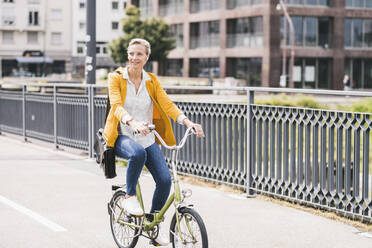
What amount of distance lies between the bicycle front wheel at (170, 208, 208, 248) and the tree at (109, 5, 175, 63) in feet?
161

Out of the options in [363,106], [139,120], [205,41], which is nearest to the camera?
[139,120]

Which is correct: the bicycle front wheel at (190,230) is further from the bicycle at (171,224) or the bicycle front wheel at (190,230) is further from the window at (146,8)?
the window at (146,8)

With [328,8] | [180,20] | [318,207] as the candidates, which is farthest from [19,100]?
[180,20]

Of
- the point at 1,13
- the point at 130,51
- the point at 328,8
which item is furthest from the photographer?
the point at 1,13

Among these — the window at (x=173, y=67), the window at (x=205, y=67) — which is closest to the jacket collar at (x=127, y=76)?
the window at (x=205, y=67)

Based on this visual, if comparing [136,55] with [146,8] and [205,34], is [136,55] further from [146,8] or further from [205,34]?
[146,8]

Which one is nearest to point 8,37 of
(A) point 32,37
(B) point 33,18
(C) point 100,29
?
(A) point 32,37

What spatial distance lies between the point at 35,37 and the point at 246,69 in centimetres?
4006

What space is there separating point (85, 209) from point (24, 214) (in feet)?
2.24

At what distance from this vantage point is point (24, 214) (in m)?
7.31

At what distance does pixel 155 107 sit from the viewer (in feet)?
18.2

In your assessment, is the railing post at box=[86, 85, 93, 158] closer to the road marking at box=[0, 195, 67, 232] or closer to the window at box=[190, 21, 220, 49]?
the road marking at box=[0, 195, 67, 232]

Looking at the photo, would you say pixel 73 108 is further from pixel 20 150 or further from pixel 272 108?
pixel 272 108

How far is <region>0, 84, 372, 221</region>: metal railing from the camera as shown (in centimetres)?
676
